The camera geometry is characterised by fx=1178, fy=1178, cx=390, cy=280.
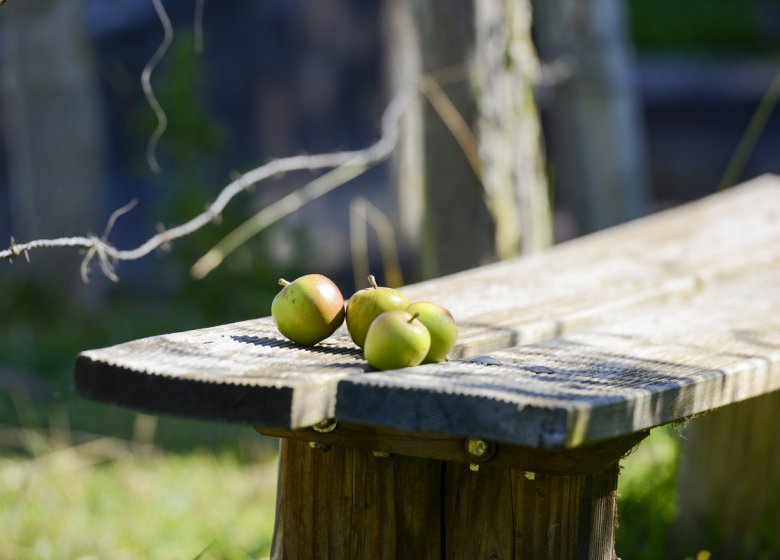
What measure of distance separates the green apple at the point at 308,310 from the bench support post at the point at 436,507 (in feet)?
0.55

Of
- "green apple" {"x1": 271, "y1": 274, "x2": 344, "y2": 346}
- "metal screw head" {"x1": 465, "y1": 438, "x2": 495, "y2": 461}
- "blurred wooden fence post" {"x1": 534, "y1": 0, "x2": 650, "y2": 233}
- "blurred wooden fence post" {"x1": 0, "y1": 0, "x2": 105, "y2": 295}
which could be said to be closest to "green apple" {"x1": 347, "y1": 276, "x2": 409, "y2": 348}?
"green apple" {"x1": 271, "y1": 274, "x2": 344, "y2": 346}

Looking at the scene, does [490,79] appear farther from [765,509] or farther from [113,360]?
[113,360]

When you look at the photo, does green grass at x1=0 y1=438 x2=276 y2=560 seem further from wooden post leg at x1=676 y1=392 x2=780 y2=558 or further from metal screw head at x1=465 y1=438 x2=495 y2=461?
metal screw head at x1=465 y1=438 x2=495 y2=461

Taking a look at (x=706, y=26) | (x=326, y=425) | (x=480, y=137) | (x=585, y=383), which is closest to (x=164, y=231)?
(x=326, y=425)

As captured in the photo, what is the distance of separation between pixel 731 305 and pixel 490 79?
1.41 metres

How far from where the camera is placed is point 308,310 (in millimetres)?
1832

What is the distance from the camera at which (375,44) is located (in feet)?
30.6

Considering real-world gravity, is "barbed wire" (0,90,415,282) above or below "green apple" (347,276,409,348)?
above

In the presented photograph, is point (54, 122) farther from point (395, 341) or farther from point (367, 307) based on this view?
point (395, 341)

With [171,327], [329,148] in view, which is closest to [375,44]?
[329,148]

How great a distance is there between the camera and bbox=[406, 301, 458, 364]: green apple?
1763 mm

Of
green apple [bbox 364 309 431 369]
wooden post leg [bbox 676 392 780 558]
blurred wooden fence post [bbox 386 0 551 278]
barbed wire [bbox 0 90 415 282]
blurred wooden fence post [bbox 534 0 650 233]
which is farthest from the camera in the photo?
blurred wooden fence post [bbox 534 0 650 233]

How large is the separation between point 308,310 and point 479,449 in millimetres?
349

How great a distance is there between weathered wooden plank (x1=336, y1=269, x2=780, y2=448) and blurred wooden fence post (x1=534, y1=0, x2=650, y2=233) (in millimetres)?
3218
